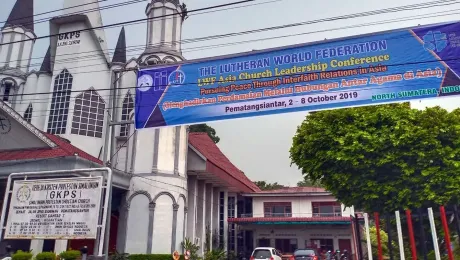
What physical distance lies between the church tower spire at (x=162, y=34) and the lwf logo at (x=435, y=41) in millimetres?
12120

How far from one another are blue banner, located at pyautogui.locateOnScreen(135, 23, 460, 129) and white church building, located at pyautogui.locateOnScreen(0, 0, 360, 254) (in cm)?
387

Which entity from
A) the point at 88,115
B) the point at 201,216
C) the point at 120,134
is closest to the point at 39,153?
the point at 120,134

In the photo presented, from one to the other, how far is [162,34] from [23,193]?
1255 cm

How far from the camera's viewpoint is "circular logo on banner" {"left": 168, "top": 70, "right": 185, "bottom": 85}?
37.1 ft

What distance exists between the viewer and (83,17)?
914 inches

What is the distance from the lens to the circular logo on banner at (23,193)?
9.69 metres

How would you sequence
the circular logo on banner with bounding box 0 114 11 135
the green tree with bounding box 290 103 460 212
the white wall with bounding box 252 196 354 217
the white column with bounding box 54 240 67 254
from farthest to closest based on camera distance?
the white wall with bounding box 252 196 354 217 < the circular logo on banner with bounding box 0 114 11 135 < the white column with bounding box 54 240 67 254 < the green tree with bounding box 290 103 460 212

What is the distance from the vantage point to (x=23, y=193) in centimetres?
977

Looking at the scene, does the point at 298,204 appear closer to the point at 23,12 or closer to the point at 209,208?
the point at 209,208

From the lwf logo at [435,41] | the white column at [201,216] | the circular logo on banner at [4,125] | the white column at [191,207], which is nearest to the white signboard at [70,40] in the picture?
the circular logo on banner at [4,125]

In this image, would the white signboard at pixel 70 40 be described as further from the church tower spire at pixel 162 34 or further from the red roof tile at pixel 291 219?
the red roof tile at pixel 291 219

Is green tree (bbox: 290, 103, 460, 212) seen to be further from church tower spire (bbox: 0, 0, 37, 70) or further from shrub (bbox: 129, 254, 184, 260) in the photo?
church tower spire (bbox: 0, 0, 37, 70)

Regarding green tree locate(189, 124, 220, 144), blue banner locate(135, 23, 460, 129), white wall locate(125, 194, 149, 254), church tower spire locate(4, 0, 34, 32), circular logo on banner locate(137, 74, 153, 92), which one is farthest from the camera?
green tree locate(189, 124, 220, 144)

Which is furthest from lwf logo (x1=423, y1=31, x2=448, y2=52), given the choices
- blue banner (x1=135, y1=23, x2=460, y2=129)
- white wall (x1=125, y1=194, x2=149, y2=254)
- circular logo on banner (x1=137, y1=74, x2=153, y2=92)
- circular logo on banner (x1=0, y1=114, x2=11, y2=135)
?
circular logo on banner (x1=0, y1=114, x2=11, y2=135)
